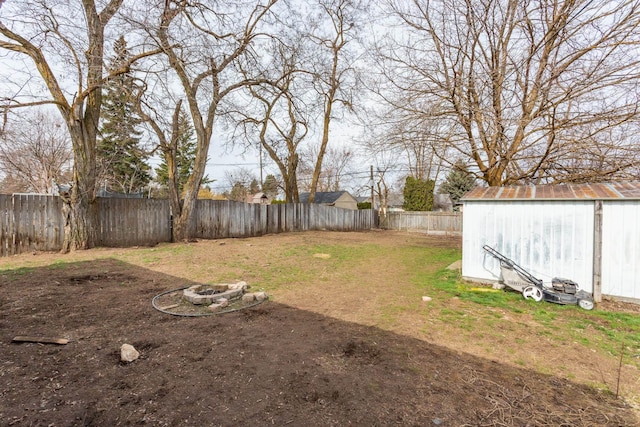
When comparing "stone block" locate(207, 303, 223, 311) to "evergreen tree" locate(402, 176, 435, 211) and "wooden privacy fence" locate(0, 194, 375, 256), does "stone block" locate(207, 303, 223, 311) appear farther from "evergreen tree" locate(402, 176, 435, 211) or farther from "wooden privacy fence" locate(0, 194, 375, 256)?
"evergreen tree" locate(402, 176, 435, 211)

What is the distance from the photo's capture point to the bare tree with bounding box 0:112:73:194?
46.4 feet

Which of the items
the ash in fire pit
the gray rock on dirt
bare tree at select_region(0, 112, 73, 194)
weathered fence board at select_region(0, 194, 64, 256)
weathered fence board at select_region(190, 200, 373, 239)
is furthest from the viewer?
bare tree at select_region(0, 112, 73, 194)

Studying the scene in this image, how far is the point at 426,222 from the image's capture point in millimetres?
18031

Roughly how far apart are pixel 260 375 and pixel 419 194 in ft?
64.6

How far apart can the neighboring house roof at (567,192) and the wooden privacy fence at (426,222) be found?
40.4 feet

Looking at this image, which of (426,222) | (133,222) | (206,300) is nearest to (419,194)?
(426,222)

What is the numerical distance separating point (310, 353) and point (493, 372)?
160 centimetres

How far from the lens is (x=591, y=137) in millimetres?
4789

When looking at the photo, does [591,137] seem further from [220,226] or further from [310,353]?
[220,226]

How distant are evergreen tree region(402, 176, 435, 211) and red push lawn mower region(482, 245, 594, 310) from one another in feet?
52.7

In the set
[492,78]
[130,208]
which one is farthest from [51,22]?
[492,78]

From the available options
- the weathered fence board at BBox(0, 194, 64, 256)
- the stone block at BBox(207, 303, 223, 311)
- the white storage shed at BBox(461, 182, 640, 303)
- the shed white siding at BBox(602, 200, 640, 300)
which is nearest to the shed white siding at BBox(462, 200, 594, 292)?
the white storage shed at BBox(461, 182, 640, 303)

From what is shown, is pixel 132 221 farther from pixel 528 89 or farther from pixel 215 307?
pixel 528 89

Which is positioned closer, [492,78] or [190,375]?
[190,375]
